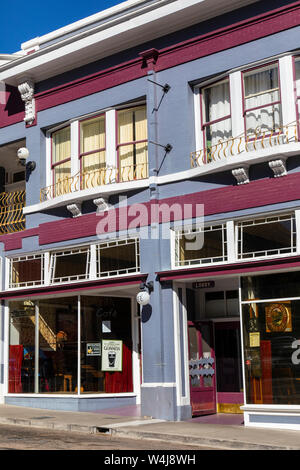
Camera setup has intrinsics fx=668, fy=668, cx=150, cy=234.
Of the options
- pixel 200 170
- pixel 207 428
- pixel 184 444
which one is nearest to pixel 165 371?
pixel 207 428

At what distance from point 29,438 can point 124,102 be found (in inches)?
341

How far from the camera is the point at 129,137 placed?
55.7ft

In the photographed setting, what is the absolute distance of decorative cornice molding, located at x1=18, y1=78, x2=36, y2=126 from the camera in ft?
61.8

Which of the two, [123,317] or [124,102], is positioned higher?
[124,102]

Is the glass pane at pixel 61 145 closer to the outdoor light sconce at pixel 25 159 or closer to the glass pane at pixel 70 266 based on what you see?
the outdoor light sconce at pixel 25 159

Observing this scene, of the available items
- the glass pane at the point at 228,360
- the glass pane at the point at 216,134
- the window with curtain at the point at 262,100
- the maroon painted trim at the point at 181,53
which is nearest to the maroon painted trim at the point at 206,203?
the glass pane at the point at 216,134

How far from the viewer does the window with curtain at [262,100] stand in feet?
47.6

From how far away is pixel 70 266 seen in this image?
17.5 meters

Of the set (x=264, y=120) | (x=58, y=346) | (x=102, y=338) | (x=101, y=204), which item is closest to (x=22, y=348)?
(x=58, y=346)

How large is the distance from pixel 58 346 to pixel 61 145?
552 cm

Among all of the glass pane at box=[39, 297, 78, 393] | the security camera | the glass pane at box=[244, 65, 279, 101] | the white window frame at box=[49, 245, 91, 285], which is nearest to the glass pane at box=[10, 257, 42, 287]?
the white window frame at box=[49, 245, 91, 285]

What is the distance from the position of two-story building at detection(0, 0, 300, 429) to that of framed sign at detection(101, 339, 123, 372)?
4 centimetres

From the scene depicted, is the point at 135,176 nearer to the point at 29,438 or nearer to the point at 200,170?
the point at 200,170

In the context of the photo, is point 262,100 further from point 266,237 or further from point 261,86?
point 266,237
